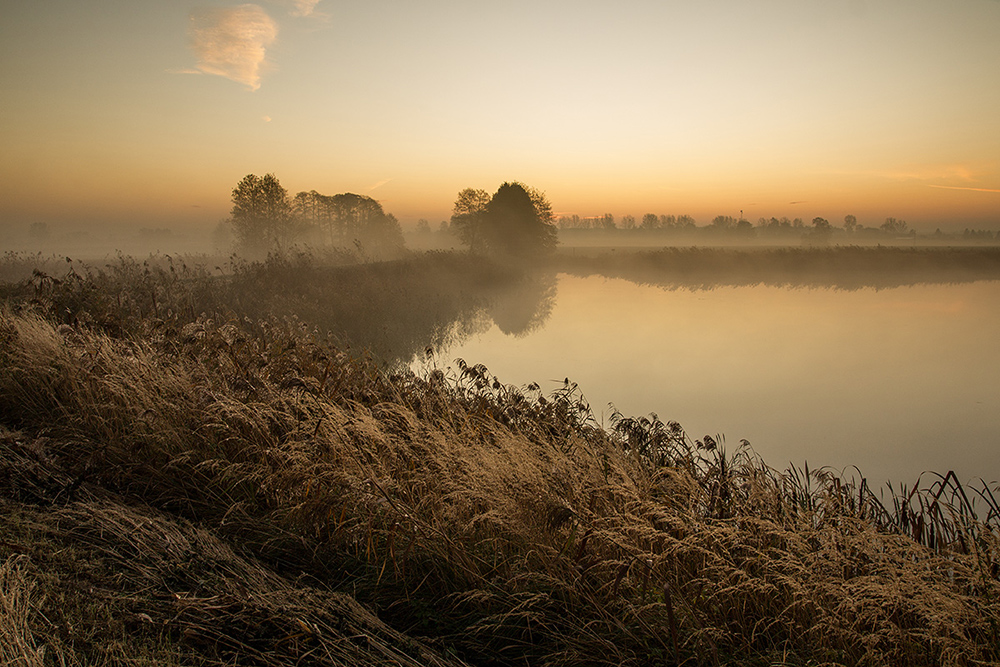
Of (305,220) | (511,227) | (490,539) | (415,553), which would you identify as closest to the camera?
(490,539)

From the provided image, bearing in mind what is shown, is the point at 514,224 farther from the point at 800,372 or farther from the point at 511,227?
the point at 800,372

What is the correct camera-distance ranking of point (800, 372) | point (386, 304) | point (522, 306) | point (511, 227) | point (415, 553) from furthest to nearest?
point (511, 227)
point (522, 306)
point (386, 304)
point (800, 372)
point (415, 553)

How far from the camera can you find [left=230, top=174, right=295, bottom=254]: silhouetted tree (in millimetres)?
44031

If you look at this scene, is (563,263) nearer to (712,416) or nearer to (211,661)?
(712,416)

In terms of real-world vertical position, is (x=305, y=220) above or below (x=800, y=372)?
above

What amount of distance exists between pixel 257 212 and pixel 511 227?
2319cm

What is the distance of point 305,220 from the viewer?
191 ft

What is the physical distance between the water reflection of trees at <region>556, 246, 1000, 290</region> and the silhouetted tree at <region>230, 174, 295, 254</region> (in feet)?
91.1

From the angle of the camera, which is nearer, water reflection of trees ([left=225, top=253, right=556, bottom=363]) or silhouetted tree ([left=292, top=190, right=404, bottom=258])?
water reflection of trees ([left=225, top=253, right=556, bottom=363])

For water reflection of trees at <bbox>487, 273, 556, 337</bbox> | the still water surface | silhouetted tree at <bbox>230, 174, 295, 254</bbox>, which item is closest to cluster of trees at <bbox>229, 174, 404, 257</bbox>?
silhouetted tree at <bbox>230, 174, 295, 254</bbox>

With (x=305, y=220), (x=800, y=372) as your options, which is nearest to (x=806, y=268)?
(x=800, y=372)

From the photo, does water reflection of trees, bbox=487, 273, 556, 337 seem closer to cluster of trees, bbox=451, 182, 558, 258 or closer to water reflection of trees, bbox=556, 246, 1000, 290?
water reflection of trees, bbox=556, 246, 1000, 290

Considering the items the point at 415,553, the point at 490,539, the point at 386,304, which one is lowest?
the point at 415,553

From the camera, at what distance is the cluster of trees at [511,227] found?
42812mm
